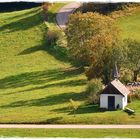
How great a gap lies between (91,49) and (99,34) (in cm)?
458

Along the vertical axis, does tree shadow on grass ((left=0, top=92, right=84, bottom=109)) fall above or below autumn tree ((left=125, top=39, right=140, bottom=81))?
below

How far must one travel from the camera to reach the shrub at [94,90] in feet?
152

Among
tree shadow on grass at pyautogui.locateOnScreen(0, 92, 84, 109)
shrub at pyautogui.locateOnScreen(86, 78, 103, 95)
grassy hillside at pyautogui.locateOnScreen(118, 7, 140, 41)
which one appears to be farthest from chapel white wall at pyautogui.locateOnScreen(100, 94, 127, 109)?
grassy hillside at pyautogui.locateOnScreen(118, 7, 140, 41)

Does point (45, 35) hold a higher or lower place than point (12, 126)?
higher

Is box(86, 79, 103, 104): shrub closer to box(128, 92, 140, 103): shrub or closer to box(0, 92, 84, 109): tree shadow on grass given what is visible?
box(0, 92, 84, 109): tree shadow on grass

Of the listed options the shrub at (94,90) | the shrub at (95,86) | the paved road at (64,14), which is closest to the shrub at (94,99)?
the shrub at (94,90)

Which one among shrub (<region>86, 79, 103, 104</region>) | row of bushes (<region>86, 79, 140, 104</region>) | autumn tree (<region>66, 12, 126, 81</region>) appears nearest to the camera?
row of bushes (<region>86, 79, 140, 104</region>)

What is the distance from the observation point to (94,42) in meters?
56.0

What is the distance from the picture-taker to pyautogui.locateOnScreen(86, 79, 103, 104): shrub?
152 ft

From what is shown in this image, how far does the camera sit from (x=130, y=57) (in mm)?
53531

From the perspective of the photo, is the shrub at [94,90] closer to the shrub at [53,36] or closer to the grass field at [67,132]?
the grass field at [67,132]

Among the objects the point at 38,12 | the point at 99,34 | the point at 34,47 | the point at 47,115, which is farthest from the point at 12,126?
the point at 38,12

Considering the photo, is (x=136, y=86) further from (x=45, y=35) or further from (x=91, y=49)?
(x=45, y=35)

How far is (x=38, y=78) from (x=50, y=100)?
13132 millimetres
